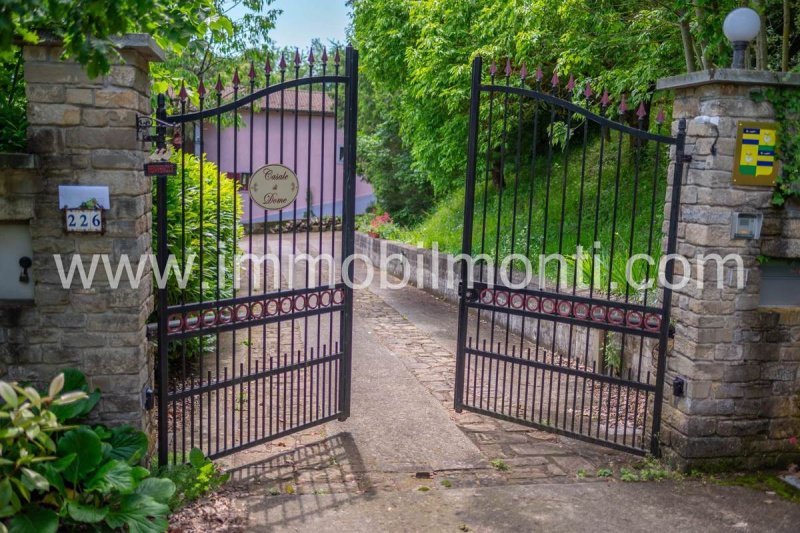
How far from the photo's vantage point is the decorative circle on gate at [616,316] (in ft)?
17.2

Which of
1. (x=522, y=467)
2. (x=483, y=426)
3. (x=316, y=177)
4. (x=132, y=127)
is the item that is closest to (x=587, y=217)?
(x=483, y=426)

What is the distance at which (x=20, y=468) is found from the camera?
3.45 meters

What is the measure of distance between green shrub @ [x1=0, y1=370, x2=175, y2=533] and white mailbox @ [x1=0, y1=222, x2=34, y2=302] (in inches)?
27.9

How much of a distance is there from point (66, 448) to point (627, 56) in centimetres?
830

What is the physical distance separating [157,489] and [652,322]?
3527mm

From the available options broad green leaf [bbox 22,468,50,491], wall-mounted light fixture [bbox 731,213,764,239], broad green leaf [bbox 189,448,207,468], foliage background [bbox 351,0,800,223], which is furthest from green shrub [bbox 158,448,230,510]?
foliage background [bbox 351,0,800,223]

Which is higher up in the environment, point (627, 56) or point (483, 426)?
point (627, 56)

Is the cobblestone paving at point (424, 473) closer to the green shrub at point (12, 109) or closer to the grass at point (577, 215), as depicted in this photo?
the grass at point (577, 215)

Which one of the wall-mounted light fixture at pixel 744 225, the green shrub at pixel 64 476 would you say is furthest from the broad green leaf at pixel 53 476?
the wall-mounted light fixture at pixel 744 225

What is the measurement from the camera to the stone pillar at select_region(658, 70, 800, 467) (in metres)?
4.76

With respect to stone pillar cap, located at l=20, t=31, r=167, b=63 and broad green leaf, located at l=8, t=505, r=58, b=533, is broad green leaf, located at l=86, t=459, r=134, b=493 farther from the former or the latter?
stone pillar cap, located at l=20, t=31, r=167, b=63

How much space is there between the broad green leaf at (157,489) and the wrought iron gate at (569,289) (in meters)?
2.49

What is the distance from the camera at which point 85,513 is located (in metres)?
3.56

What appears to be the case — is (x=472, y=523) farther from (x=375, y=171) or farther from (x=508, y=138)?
(x=375, y=171)
